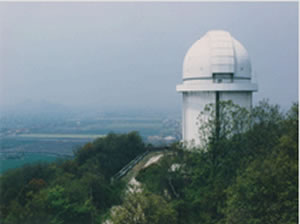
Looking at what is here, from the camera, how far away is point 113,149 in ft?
103

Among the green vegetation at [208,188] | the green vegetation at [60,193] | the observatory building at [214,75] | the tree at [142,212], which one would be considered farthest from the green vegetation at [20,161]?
the tree at [142,212]

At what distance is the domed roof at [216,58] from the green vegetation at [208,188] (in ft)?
10.7

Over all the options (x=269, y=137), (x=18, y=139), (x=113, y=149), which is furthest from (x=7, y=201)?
(x=18, y=139)

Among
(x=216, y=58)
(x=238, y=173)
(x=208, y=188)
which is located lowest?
(x=208, y=188)

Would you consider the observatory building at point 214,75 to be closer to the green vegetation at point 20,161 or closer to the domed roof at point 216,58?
the domed roof at point 216,58

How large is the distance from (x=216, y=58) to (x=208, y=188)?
Result: 9.64m

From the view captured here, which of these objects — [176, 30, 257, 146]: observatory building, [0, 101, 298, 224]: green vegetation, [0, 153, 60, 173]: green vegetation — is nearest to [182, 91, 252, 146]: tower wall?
[176, 30, 257, 146]: observatory building

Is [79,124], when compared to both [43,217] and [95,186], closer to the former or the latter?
[95,186]

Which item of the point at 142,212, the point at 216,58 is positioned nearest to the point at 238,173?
the point at 142,212

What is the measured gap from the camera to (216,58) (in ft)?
70.5

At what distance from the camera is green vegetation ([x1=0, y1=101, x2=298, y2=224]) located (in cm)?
1166

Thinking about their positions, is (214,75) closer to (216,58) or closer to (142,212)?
(216,58)

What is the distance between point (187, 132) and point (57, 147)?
2402 centimetres

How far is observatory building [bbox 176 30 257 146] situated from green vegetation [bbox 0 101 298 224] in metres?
2.04
